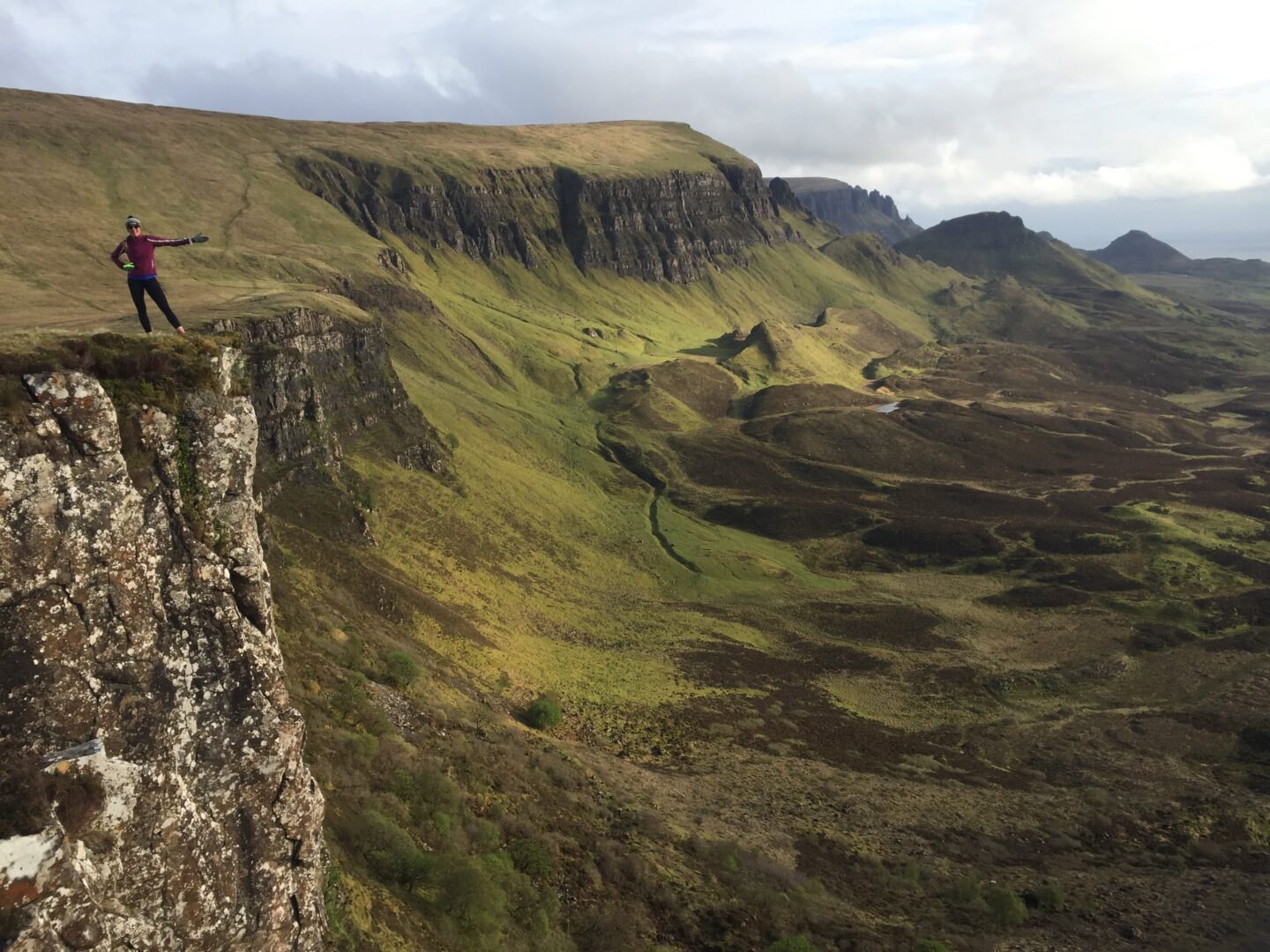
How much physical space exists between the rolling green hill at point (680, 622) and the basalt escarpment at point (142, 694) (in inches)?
62.6

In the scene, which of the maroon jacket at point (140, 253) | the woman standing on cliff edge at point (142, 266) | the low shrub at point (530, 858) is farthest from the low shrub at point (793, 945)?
the maroon jacket at point (140, 253)

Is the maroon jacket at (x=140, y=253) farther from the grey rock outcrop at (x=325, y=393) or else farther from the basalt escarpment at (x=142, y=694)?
the grey rock outcrop at (x=325, y=393)

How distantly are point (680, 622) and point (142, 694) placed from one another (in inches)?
2401

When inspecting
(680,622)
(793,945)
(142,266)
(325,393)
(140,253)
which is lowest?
(680,622)

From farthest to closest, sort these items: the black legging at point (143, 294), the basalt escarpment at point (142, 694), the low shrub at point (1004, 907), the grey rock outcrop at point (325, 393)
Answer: the grey rock outcrop at point (325, 393) < the low shrub at point (1004, 907) < the black legging at point (143, 294) < the basalt escarpment at point (142, 694)

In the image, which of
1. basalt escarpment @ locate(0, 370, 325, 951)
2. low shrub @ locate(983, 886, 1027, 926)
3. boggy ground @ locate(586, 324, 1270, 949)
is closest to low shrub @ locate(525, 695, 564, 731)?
boggy ground @ locate(586, 324, 1270, 949)

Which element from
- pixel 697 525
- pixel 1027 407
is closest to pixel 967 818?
pixel 697 525

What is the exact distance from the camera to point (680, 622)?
241 ft

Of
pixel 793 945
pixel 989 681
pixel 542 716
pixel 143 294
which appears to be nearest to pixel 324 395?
pixel 542 716

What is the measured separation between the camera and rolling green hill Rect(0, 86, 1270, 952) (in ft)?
105

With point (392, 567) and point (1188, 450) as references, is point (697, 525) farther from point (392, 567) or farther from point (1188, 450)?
Result: point (1188, 450)

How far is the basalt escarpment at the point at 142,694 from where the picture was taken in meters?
13.1

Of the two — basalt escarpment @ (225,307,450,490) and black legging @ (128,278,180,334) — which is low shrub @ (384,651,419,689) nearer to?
basalt escarpment @ (225,307,450,490)

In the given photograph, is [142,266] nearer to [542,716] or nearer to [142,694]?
[142,694]
